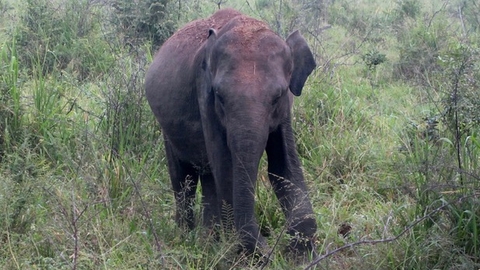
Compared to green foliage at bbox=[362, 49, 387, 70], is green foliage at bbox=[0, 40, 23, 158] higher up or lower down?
higher up

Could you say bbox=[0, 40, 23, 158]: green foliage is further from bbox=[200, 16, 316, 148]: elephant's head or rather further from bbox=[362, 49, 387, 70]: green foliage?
bbox=[362, 49, 387, 70]: green foliage

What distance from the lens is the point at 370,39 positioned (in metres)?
11.4


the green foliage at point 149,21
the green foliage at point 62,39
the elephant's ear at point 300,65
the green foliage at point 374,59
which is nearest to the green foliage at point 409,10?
the green foliage at point 374,59

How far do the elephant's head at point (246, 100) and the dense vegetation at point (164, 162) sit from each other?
1.00 feet

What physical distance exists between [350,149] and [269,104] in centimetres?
195

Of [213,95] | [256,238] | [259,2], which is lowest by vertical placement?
[259,2]

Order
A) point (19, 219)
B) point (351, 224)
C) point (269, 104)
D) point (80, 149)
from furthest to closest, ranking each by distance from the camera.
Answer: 1. point (80, 149)
2. point (351, 224)
3. point (19, 219)
4. point (269, 104)

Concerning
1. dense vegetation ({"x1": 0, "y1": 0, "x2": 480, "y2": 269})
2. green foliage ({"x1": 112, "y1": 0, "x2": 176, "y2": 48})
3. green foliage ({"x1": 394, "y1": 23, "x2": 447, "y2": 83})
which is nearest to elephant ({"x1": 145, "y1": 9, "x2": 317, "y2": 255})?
dense vegetation ({"x1": 0, "y1": 0, "x2": 480, "y2": 269})

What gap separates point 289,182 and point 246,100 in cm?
65

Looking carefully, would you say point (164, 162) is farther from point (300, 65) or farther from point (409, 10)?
point (409, 10)

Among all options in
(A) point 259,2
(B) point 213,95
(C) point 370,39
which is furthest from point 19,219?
(A) point 259,2

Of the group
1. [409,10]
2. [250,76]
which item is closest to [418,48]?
[409,10]

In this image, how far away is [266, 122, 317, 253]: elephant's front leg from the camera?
4.50 meters

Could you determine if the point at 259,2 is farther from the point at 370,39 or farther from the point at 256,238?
the point at 256,238
